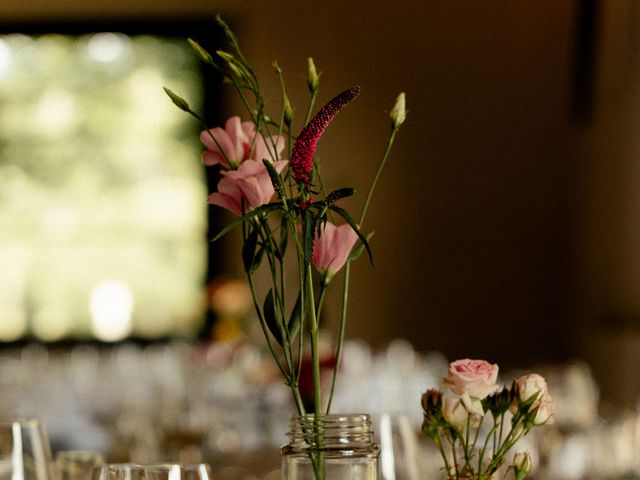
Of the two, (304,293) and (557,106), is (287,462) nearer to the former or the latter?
(304,293)

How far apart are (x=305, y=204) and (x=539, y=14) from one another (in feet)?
29.2

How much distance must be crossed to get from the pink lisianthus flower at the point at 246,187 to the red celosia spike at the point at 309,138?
0.16 feet

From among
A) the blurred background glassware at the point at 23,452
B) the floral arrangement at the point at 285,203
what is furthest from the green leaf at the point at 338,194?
the blurred background glassware at the point at 23,452

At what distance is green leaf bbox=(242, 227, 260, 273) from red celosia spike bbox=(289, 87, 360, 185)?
0.28ft

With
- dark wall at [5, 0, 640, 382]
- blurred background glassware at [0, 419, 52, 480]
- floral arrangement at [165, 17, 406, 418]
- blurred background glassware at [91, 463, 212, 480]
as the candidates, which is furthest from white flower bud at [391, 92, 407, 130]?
dark wall at [5, 0, 640, 382]

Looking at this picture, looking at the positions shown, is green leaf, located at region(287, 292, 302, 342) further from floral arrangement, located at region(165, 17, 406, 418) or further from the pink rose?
the pink rose

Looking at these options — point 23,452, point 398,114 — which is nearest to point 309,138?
point 398,114

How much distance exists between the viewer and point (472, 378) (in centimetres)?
129

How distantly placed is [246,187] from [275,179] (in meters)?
0.05

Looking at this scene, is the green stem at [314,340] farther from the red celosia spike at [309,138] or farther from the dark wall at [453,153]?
the dark wall at [453,153]

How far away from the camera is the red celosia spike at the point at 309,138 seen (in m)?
1.22

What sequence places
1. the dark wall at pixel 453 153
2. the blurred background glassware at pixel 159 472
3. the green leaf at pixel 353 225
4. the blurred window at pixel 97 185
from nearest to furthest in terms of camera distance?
the blurred background glassware at pixel 159 472 < the green leaf at pixel 353 225 < the dark wall at pixel 453 153 < the blurred window at pixel 97 185

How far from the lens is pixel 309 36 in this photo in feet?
33.1

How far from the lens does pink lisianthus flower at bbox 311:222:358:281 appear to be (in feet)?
4.32
